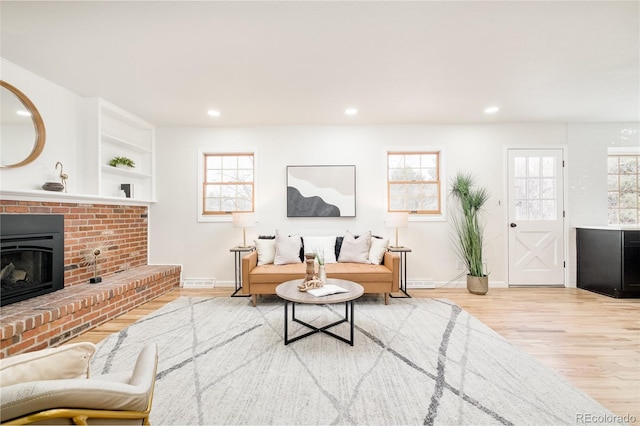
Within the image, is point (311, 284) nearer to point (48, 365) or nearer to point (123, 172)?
point (48, 365)

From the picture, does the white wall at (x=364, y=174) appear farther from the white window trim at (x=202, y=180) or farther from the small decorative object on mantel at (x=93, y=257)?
the small decorative object on mantel at (x=93, y=257)

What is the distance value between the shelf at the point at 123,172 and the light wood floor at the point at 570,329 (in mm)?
1865

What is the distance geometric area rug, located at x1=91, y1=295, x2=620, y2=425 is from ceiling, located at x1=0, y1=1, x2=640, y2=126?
8.38 feet

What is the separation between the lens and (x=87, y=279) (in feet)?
11.0

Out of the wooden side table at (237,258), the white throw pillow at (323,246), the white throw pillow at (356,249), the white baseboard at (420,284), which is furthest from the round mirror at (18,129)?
the white baseboard at (420,284)

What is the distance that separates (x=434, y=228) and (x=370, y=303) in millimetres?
1698

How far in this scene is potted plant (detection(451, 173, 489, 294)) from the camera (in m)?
4.05

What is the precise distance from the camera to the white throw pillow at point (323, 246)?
12.8 feet

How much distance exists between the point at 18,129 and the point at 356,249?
3.89 meters

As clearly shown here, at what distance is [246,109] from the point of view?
3768mm

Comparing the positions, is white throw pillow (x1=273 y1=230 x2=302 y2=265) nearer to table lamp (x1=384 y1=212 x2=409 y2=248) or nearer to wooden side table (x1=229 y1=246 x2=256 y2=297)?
wooden side table (x1=229 y1=246 x2=256 y2=297)

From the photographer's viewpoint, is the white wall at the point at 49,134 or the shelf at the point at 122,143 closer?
the white wall at the point at 49,134

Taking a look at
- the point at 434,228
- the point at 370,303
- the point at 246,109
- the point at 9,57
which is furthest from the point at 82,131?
the point at 434,228

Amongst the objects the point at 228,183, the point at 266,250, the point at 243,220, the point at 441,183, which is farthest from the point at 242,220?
the point at 441,183
